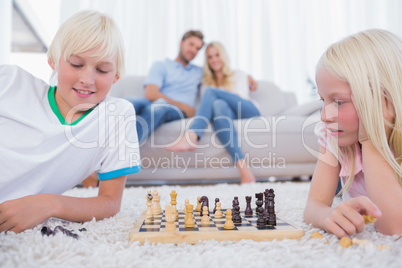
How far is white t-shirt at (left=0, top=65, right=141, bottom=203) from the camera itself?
37.6 inches

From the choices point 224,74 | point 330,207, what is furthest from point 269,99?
point 330,207

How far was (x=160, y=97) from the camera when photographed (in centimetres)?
243

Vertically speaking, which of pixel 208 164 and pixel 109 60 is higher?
pixel 109 60

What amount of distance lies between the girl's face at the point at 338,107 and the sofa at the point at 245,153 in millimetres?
1261

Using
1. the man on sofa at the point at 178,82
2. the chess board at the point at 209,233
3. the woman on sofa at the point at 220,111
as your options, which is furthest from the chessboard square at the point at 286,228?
the man on sofa at the point at 178,82

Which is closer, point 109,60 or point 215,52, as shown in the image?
point 109,60

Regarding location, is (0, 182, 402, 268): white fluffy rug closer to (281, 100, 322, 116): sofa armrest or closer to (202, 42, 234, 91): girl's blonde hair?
(281, 100, 322, 116): sofa armrest

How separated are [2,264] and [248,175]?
1606 mm

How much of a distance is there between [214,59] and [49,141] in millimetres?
1851

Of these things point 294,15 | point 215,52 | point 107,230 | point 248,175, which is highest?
point 294,15

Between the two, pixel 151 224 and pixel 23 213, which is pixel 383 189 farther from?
pixel 23 213

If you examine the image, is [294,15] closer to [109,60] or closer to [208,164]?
[208,164]

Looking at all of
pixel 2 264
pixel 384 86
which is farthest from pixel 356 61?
pixel 2 264

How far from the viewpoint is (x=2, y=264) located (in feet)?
1.86
